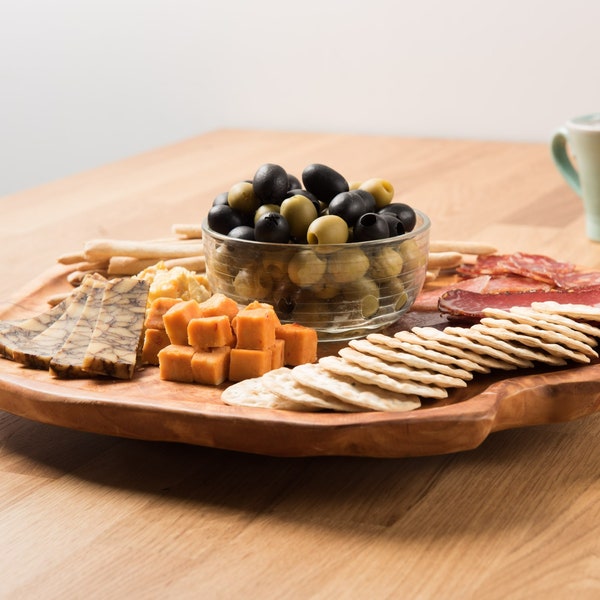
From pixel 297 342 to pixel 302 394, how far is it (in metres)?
0.16

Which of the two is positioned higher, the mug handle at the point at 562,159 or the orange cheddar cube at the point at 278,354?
the mug handle at the point at 562,159

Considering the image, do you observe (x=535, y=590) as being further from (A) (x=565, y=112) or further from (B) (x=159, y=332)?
(A) (x=565, y=112)

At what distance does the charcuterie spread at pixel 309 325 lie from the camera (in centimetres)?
102

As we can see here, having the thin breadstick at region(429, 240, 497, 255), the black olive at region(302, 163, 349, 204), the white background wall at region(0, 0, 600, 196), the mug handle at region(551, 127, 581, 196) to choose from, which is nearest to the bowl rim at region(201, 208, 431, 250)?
the black olive at region(302, 163, 349, 204)

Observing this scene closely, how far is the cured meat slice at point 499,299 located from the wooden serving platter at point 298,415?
16 centimetres

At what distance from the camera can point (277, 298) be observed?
1261mm

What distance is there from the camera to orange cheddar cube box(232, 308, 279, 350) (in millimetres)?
1102

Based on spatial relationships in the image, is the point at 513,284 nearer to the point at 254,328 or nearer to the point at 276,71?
the point at 254,328

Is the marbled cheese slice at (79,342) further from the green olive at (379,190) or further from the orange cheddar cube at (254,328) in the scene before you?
the green olive at (379,190)

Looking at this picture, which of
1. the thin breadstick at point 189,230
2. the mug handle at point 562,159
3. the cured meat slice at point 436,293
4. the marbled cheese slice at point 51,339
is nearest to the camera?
the marbled cheese slice at point 51,339

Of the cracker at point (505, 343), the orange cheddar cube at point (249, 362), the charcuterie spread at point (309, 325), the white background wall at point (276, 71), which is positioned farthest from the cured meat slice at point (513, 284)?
the white background wall at point (276, 71)

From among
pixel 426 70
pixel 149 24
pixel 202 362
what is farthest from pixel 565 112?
pixel 202 362

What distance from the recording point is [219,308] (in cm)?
114

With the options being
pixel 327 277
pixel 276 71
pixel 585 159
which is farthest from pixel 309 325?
pixel 276 71
